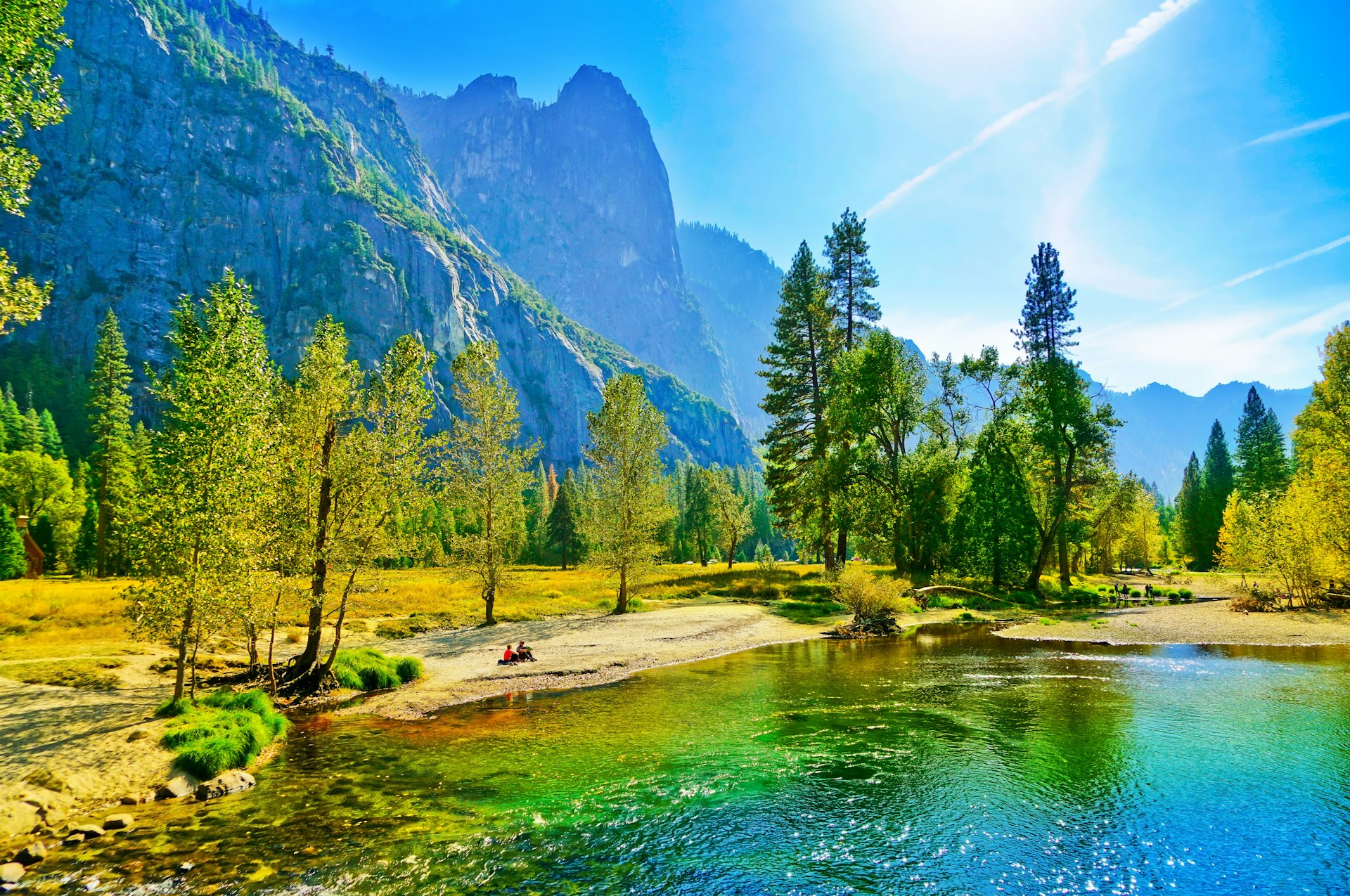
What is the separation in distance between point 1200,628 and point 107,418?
89312 millimetres

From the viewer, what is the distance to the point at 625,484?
45.3 metres

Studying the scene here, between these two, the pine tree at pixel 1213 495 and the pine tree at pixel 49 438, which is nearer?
the pine tree at pixel 1213 495

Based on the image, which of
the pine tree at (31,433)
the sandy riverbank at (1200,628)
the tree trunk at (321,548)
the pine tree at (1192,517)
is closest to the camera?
the tree trunk at (321,548)

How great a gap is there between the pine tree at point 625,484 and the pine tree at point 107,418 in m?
43.7

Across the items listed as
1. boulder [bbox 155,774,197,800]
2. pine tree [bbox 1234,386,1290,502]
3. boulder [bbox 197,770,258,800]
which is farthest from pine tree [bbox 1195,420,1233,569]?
boulder [bbox 155,774,197,800]

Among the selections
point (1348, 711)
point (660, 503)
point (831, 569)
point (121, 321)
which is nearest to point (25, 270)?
point (121, 321)

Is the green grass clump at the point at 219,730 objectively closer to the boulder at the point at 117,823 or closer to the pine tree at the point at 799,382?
the boulder at the point at 117,823

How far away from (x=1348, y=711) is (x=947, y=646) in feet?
49.7

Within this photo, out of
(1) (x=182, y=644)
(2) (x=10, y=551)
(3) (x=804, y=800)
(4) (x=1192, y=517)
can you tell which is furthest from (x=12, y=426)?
(4) (x=1192, y=517)

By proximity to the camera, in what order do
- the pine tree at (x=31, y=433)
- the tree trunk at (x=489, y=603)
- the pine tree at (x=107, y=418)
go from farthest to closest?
1. the pine tree at (x=31, y=433)
2. the pine tree at (x=107, y=418)
3. the tree trunk at (x=489, y=603)

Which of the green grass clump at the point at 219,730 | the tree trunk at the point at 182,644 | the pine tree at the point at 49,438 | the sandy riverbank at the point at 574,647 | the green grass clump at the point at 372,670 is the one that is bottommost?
the sandy riverbank at the point at 574,647

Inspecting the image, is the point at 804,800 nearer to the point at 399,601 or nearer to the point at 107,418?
the point at 399,601

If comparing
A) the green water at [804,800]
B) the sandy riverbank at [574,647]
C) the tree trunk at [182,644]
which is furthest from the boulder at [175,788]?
the sandy riverbank at [574,647]

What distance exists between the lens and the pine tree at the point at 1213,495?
309ft
